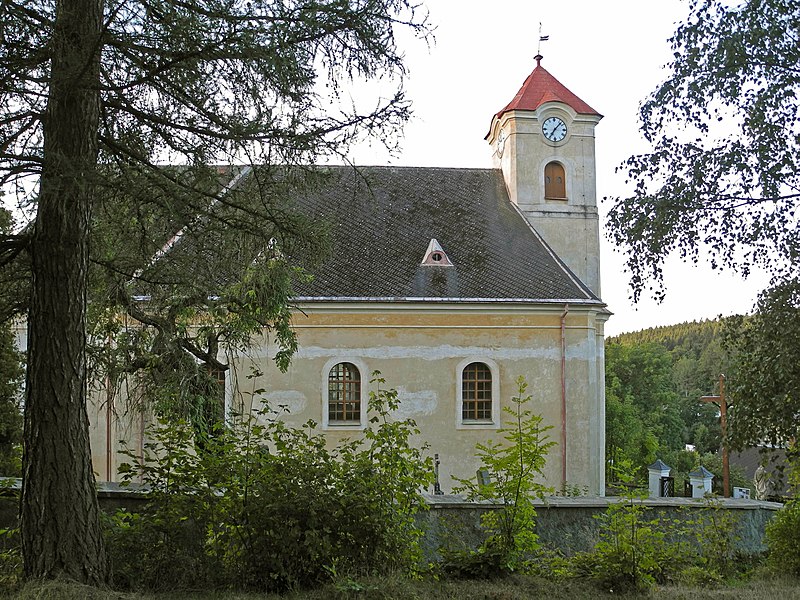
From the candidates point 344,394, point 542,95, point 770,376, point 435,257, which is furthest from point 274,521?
point 542,95

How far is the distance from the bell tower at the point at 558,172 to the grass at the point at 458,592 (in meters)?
18.5

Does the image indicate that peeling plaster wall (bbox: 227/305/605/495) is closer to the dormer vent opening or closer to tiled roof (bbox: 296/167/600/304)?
tiled roof (bbox: 296/167/600/304)

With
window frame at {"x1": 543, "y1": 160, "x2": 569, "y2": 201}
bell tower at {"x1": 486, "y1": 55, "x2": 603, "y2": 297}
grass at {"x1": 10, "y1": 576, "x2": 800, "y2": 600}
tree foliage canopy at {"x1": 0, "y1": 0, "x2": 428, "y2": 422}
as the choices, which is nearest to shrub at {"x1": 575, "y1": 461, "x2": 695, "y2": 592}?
grass at {"x1": 10, "y1": 576, "x2": 800, "y2": 600}

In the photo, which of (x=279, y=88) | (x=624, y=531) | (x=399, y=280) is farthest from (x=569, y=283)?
(x=279, y=88)

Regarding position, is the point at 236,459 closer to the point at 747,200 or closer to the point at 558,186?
the point at 747,200

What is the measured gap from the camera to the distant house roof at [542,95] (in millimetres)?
27109

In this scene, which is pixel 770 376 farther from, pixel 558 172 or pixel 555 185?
pixel 558 172

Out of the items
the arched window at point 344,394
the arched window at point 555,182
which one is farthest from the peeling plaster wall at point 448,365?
the arched window at point 555,182

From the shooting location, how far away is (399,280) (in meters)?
22.8

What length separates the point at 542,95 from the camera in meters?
27.6

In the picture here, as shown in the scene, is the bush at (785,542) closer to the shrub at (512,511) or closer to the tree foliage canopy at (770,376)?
the tree foliage canopy at (770,376)

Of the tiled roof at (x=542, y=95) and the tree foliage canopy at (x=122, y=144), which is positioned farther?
the tiled roof at (x=542, y=95)

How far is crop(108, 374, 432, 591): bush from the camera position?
7469mm

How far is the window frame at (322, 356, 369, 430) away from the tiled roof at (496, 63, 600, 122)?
10.4 meters
